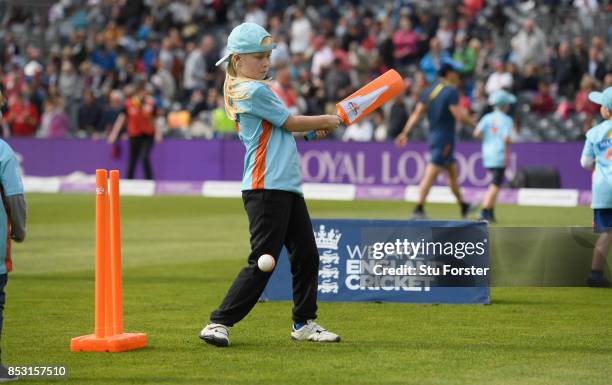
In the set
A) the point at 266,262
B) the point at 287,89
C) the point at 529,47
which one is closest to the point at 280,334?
the point at 266,262

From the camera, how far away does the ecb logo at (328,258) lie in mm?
11305

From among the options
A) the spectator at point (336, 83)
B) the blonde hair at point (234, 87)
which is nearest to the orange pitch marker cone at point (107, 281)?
the blonde hair at point (234, 87)

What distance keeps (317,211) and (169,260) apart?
7.68 m

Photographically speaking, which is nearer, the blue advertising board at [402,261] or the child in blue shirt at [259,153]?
the child in blue shirt at [259,153]

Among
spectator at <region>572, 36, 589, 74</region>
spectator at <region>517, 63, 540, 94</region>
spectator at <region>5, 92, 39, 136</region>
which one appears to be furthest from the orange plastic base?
spectator at <region>5, 92, 39, 136</region>

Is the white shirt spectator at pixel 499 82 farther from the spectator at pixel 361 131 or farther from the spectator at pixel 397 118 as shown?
the spectator at pixel 361 131

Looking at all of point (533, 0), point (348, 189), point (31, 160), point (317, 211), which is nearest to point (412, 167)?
point (348, 189)

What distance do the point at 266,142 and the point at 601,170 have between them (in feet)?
13.8

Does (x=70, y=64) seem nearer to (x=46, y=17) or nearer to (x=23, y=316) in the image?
(x=46, y=17)

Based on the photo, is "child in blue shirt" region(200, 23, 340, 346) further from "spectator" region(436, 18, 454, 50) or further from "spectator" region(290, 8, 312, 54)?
"spectator" region(290, 8, 312, 54)

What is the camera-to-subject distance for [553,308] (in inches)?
441

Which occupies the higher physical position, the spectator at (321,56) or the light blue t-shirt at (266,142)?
the spectator at (321,56)

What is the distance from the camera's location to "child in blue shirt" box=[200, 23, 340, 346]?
8836mm

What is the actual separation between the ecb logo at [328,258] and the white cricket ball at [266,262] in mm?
2457
